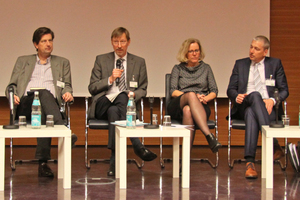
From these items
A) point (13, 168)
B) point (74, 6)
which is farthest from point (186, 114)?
point (74, 6)

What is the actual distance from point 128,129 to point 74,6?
282 cm

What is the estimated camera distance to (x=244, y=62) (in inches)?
157

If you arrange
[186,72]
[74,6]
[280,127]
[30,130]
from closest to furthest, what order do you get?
[30,130], [280,127], [186,72], [74,6]

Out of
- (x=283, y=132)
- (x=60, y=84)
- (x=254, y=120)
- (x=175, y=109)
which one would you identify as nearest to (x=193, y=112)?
(x=175, y=109)

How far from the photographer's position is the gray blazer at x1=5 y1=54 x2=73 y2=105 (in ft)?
12.3

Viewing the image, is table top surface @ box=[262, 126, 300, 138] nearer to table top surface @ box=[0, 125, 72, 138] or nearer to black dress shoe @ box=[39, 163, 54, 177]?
table top surface @ box=[0, 125, 72, 138]

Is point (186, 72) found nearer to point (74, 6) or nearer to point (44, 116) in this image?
point (44, 116)

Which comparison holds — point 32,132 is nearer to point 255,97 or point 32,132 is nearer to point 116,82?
point 116,82

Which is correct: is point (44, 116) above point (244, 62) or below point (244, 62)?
below

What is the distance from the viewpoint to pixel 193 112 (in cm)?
340

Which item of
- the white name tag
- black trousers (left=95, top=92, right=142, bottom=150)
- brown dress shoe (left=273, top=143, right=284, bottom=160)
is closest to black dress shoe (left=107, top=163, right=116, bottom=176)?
black trousers (left=95, top=92, right=142, bottom=150)

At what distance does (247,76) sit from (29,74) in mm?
2072

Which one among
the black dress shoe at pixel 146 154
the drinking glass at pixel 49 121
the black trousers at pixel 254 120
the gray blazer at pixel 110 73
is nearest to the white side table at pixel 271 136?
the black trousers at pixel 254 120

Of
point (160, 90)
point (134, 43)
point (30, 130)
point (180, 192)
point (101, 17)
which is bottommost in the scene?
point (180, 192)
